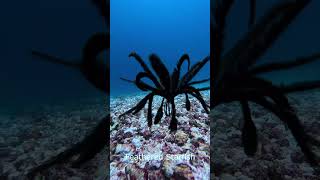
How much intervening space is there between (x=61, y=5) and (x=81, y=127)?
31.9m

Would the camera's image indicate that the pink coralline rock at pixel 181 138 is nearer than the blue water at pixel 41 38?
Yes

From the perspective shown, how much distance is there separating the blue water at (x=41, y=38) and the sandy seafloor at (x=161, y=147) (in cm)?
2775

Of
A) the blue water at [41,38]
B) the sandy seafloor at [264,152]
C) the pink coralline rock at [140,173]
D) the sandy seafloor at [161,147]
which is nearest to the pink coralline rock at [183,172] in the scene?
the sandy seafloor at [161,147]

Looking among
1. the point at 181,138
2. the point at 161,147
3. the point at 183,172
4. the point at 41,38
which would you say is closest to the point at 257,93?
the point at 183,172

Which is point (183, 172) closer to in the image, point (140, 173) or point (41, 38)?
point (140, 173)

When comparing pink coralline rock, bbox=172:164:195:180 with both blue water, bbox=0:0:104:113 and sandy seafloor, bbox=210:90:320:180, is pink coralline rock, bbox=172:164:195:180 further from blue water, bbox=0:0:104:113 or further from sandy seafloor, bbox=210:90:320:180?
blue water, bbox=0:0:104:113

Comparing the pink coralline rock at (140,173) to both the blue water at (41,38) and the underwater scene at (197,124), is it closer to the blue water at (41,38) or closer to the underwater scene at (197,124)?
the underwater scene at (197,124)

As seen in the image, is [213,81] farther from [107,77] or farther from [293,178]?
[293,178]

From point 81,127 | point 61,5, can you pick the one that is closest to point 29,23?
point 61,5

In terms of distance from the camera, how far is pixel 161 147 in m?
3.93

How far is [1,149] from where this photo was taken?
213 inches

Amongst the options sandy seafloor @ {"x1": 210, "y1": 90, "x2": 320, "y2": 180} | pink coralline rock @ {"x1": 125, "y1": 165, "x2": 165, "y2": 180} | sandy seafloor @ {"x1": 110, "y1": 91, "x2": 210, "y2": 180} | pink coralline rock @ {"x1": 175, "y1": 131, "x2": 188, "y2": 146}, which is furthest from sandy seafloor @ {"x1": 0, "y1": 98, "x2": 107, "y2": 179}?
sandy seafloor @ {"x1": 210, "y1": 90, "x2": 320, "y2": 180}

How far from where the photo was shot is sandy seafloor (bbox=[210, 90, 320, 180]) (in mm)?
3756

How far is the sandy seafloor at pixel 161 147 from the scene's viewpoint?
3428 mm
